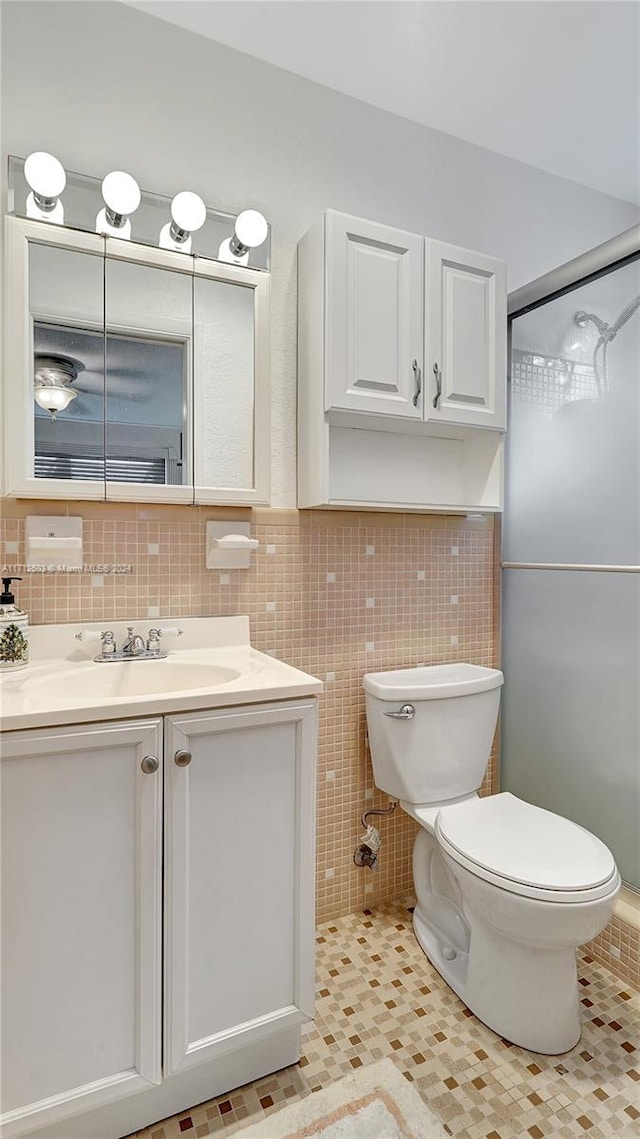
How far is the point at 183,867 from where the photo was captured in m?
1.08

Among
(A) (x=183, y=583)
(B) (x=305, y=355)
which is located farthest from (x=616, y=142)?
(A) (x=183, y=583)

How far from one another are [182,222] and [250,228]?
184 millimetres

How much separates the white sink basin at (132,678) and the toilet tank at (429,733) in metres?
0.51

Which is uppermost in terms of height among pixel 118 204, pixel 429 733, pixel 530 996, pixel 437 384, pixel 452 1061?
pixel 118 204


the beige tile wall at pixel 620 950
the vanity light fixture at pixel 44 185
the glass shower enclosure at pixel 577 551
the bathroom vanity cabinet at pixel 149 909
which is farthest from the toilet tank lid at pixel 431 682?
the vanity light fixture at pixel 44 185

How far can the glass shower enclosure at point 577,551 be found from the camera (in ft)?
5.39

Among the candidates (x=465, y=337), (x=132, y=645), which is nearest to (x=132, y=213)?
(x=465, y=337)

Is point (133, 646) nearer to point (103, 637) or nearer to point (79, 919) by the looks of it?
point (103, 637)

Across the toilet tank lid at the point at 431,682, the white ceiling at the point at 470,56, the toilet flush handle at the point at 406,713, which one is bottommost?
the toilet flush handle at the point at 406,713

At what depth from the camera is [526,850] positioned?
1378 mm

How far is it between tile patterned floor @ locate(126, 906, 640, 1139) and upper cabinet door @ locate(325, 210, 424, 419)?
5.07 feet

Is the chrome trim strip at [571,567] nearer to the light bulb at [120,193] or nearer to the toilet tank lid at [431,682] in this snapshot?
the toilet tank lid at [431,682]

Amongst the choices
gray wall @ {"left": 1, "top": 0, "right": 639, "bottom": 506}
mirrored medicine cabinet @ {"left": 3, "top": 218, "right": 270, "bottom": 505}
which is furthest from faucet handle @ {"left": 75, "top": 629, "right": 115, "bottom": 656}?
gray wall @ {"left": 1, "top": 0, "right": 639, "bottom": 506}

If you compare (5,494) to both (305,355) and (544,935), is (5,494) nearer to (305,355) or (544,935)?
(305,355)
